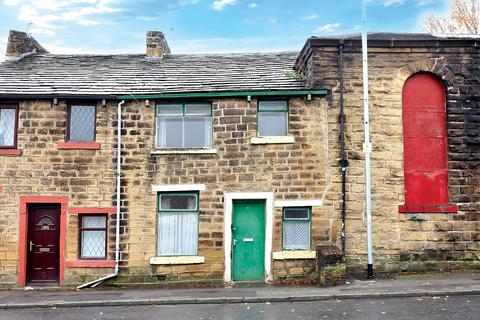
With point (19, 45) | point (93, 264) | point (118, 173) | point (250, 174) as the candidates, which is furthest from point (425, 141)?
point (19, 45)

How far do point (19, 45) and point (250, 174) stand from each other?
10.3m

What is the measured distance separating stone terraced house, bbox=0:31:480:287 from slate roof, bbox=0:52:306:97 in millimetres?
386

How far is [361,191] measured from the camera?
46.6ft

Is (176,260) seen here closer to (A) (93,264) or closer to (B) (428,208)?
(A) (93,264)

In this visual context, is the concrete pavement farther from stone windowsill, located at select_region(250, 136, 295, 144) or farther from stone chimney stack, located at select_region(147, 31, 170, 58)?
stone chimney stack, located at select_region(147, 31, 170, 58)

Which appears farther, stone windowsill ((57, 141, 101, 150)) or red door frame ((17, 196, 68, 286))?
stone windowsill ((57, 141, 101, 150))

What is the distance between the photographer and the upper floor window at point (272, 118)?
48.1ft

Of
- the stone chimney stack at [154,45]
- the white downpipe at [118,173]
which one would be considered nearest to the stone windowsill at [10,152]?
the white downpipe at [118,173]

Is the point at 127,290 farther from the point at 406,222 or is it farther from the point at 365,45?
the point at 365,45

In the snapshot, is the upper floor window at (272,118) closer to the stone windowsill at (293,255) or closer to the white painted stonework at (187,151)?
the white painted stonework at (187,151)

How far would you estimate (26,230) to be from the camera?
1449cm

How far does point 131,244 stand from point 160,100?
4215 millimetres

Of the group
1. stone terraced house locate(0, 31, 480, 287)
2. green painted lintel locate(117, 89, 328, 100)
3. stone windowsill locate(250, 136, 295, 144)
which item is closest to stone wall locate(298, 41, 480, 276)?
stone terraced house locate(0, 31, 480, 287)

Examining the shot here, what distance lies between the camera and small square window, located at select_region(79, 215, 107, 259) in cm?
1452
